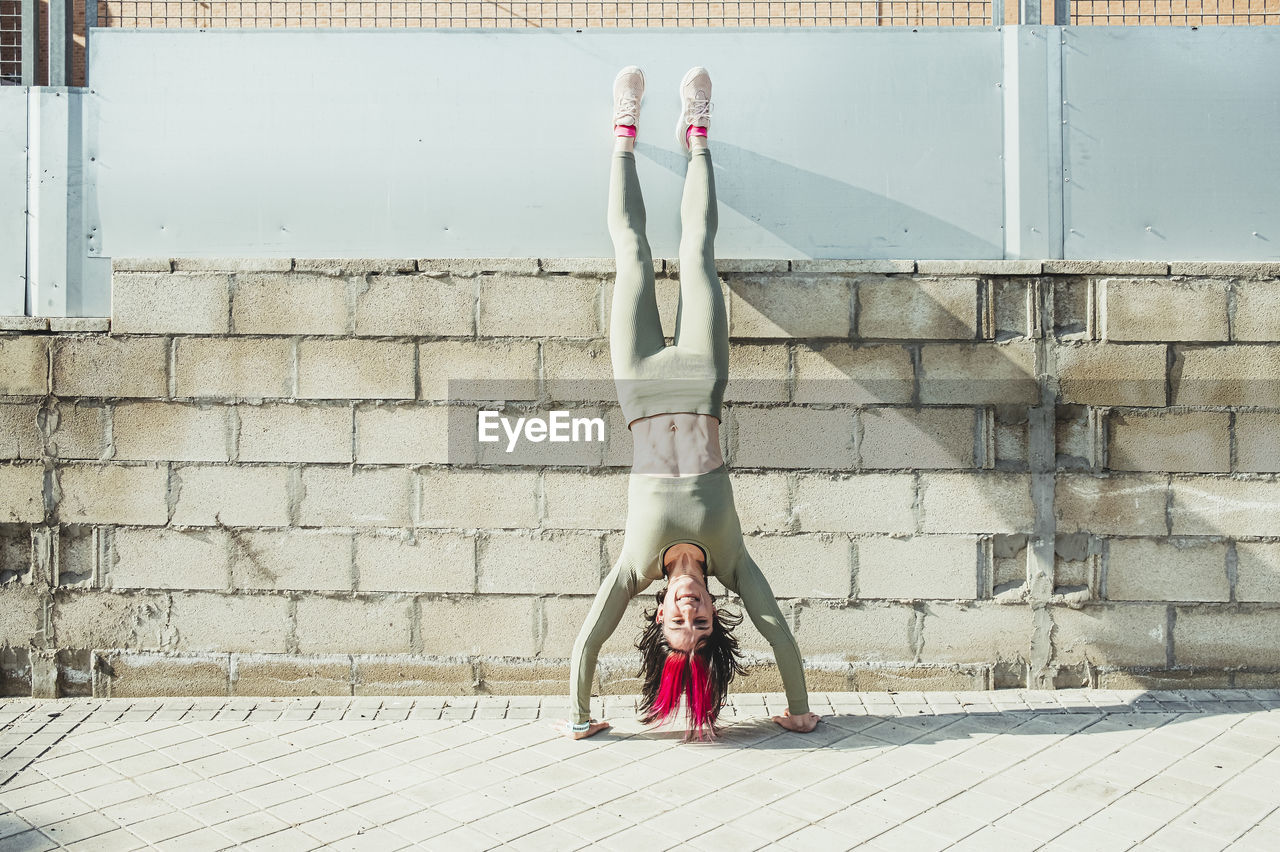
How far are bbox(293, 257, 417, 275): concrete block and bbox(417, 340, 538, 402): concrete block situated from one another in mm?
389

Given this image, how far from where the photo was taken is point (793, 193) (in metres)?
4.88

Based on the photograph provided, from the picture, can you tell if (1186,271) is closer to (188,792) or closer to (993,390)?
(993,390)

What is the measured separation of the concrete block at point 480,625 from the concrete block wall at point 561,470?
0.05 feet

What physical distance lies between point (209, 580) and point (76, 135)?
91.6 inches

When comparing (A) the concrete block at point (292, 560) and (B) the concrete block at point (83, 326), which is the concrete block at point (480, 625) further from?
(B) the concrete block at point (83, 326)

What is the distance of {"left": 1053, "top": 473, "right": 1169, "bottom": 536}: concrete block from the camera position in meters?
4.75

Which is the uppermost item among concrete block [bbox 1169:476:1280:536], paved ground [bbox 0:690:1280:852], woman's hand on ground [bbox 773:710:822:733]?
concrete block [bbox 1169:476:1280:536]

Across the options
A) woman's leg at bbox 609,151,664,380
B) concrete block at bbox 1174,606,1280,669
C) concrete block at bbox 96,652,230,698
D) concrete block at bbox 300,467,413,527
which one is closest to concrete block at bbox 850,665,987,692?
concrete block at bbox 1174,606,1280,669

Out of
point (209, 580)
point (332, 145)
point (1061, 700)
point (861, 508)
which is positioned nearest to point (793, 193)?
point (861, 508)

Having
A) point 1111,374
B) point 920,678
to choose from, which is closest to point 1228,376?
point 1111,374

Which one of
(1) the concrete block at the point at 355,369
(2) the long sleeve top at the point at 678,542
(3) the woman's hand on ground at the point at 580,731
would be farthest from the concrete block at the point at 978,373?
(1) the concrete block at the point at 355,369

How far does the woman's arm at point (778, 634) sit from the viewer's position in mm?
4184

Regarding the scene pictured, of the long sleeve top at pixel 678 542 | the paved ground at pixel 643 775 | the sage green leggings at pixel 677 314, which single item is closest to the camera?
the paved ground at pixel 643 775

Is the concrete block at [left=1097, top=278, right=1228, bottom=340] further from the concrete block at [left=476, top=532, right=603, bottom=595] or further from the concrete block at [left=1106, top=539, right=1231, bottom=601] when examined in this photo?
the concrete block at [left=476, top=532, right=603, bottom=595]
